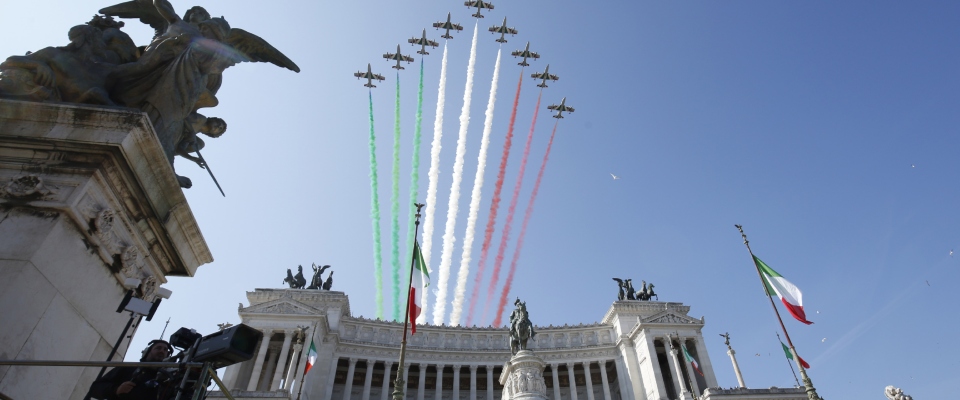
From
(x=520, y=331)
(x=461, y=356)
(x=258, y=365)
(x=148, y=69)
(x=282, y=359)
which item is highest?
(x=461, y=356)

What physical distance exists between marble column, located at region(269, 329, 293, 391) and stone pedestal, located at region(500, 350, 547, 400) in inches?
1146

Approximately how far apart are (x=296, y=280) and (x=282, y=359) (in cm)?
1283

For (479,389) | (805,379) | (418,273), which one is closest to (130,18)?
(418,273)

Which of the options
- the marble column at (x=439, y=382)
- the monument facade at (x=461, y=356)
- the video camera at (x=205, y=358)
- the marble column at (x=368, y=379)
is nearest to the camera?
the video camera at (x=205, y=358)

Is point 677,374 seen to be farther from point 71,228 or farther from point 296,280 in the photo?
point 71,228

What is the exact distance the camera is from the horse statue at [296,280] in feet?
202

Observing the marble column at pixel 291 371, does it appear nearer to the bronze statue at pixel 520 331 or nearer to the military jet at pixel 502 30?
the bronze statue at pixel 520 331

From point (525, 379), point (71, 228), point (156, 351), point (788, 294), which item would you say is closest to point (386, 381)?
point (525, 379)

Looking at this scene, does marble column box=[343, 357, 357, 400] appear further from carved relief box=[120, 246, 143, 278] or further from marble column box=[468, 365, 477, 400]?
carved relief box=[120, 246, 143, 278]

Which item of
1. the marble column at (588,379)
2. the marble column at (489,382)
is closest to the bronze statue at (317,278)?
the marble column at (489,382)

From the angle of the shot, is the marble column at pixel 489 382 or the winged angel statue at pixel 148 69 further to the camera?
the marble column at pixel 489 382

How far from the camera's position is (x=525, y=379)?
27.7m

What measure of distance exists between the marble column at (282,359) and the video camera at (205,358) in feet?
162

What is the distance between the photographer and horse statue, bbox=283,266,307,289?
61.6 meters
